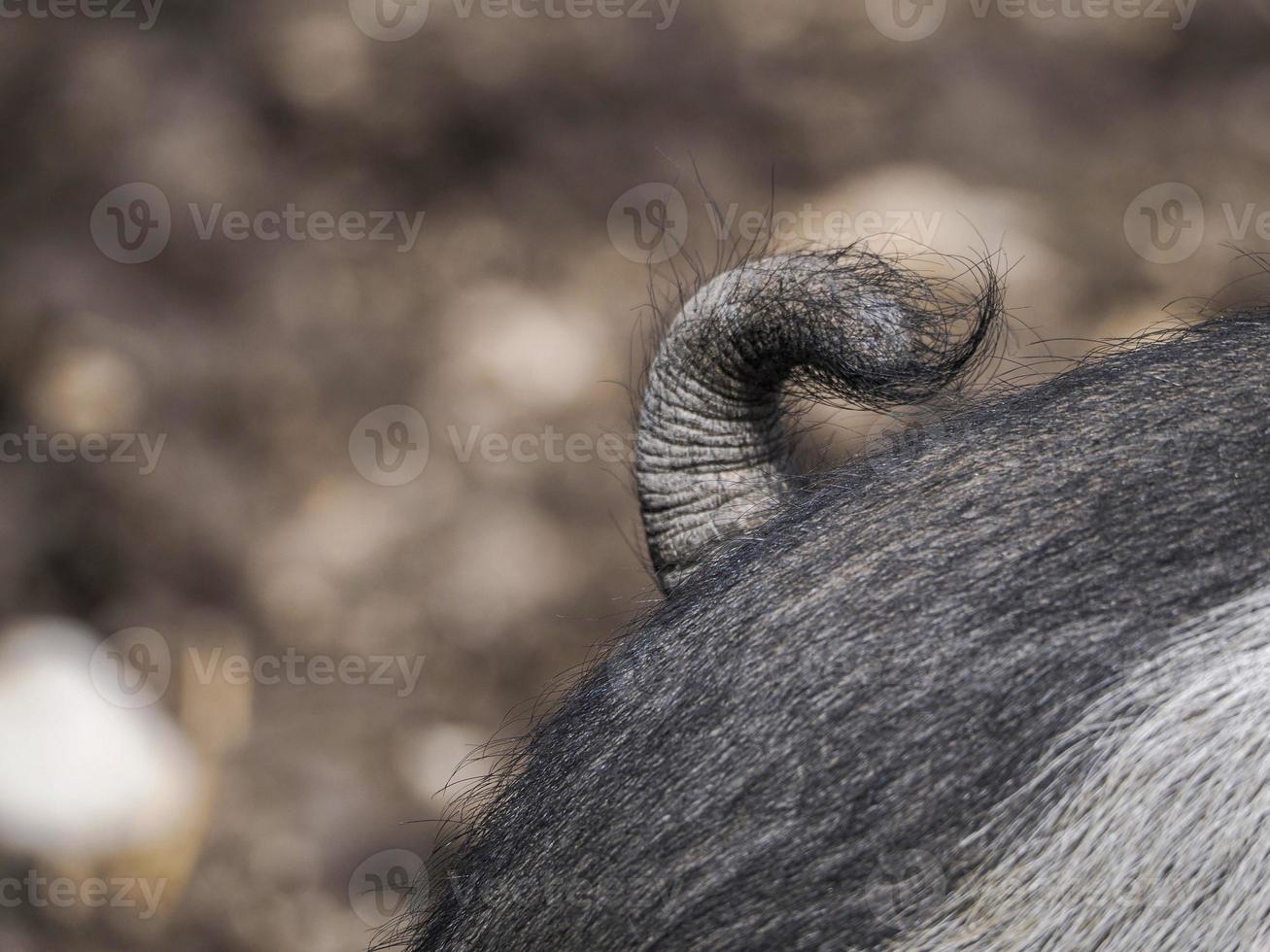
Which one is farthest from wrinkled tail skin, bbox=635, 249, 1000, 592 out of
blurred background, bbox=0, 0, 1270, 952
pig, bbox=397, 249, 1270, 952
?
blurred background, bbox=0, 0, 1270, 952

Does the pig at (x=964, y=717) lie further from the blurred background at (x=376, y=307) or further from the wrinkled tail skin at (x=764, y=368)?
the blurred background at (x=376, y=307)

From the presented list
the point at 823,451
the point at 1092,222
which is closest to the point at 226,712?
the point at 823,451

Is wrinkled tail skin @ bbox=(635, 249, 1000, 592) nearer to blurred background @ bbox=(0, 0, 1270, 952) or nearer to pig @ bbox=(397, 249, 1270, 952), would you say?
pig @ bbox=(397, 249, 1270, 952)

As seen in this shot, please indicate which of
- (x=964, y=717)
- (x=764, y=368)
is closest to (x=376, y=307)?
(x=764, y=368)

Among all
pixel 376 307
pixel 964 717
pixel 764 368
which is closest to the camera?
pixel 964 717

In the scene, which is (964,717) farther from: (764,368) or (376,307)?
(376,307)

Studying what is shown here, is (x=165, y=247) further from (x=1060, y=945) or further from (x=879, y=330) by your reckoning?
(x=1060, y=945)

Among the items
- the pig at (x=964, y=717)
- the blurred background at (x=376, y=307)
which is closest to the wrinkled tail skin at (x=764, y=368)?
the pig at (x=964, y=717)
